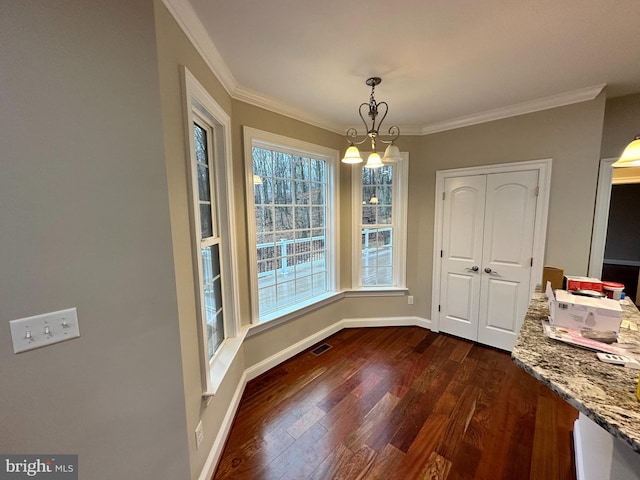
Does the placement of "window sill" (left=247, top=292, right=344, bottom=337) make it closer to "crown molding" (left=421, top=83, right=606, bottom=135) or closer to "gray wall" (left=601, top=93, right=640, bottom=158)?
"crown molding" (left=421, top=83, right=606, bottom=135)

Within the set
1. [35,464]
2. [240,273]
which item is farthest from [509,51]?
[35,464]

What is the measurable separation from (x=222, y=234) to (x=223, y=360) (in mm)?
953

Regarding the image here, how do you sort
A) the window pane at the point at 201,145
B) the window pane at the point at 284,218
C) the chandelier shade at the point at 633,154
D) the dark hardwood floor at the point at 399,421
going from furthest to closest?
the window pane at the point at 284,218 → the window pane at the point at 201,145 → the dark hardwood floor at the point at 399,421 → the chandelier shade at the point at 633,154

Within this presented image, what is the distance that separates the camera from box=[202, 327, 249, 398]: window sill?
62.9 inches

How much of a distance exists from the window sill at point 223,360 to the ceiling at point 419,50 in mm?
2030

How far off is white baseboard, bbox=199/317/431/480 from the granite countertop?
1.76 m

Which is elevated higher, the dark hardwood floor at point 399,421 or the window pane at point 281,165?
the window pane at point 281,165

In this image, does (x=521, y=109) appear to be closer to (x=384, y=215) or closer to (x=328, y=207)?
(x=384, y=215)

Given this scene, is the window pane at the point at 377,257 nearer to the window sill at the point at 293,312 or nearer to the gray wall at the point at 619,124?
the window sill at the point at 293,312

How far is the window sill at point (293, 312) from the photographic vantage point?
241cm

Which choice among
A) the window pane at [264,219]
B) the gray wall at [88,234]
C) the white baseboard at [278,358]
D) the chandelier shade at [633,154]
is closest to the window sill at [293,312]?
the white baseboard at [278,358]
